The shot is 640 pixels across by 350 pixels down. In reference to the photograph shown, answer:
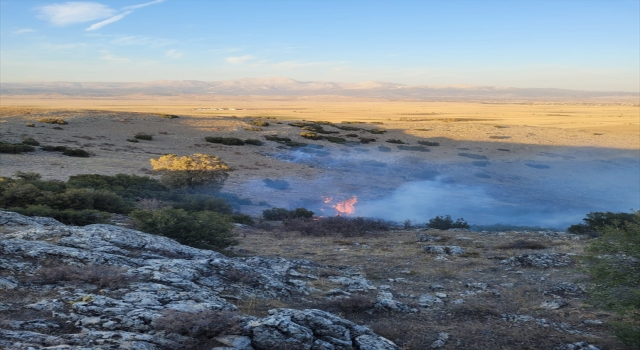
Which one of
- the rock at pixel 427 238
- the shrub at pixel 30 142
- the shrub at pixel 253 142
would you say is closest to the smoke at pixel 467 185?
the shrub at pixel 253 142

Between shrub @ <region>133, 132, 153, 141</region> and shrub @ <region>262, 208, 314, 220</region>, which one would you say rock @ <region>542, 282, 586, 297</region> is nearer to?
shrub @ <region>262, 208, 314, 220</region>

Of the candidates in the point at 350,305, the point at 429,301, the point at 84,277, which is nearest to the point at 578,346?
the point at 429,301

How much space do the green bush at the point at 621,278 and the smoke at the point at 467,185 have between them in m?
17.5

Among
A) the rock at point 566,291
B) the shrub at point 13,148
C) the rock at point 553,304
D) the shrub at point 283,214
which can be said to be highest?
the shrub at point 13,148

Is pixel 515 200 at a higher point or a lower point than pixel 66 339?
lower

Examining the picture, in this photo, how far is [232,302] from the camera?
7270mm

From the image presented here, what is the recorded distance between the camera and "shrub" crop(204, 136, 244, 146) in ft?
147

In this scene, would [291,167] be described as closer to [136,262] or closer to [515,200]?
[515,200]

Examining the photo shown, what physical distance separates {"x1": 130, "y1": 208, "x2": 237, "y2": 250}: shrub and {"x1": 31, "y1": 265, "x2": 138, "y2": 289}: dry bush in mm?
5186

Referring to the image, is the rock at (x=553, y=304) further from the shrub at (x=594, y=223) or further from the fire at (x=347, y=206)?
the fire at (x=347, y=206)

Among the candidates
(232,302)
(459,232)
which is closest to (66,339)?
(232,302)

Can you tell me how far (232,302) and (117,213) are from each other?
38.9 ft

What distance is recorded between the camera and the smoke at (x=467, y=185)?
2716 cm

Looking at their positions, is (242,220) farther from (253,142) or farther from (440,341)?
(253,142)
